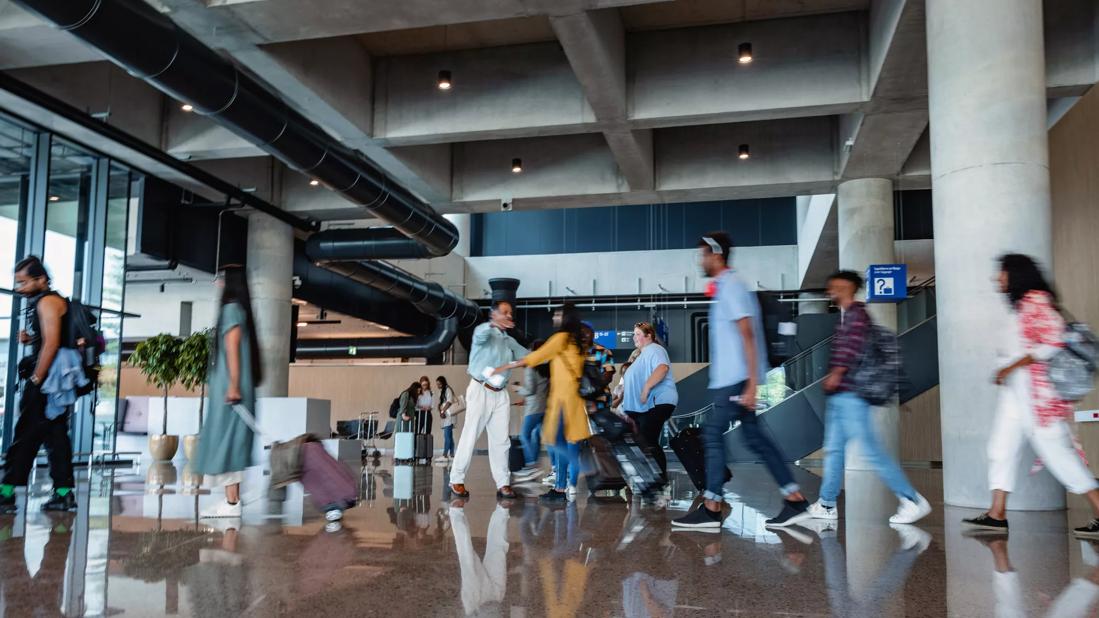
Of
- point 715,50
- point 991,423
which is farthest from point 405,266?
point 991,423

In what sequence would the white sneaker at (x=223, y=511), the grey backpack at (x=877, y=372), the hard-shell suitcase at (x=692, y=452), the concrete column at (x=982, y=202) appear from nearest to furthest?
the grey backpack at (x=877, y=372), the white sneaker at (x=223, y=511), the concrete column at (x=982, y=202), the hard-shell suitcase at (x=692, y=452)

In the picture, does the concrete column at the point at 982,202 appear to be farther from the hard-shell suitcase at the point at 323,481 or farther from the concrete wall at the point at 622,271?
the concrete wall at the point at 622,271

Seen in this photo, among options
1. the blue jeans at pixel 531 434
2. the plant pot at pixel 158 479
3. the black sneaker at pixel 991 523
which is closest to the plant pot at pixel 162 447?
the plant pot at pixel 158 479

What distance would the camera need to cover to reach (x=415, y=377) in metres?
23.3

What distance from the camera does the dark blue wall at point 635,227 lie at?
24.2 metres

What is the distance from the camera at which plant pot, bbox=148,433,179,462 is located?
501 inches

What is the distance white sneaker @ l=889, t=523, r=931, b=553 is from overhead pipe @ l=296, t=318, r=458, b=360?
18793 millimetres

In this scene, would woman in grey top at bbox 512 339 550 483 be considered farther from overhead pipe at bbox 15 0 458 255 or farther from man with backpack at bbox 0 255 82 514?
overhead pipe at bbox 15 0 458 255

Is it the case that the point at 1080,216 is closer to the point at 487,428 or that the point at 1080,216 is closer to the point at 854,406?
the point at 854,406

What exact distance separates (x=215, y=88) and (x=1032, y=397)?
6735mm

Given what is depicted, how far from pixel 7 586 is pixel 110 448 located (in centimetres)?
1037

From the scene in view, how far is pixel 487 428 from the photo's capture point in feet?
20.9

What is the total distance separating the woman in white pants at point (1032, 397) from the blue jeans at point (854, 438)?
48 centimetres

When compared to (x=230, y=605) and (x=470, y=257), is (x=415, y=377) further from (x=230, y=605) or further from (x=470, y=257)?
(x=230, y=605)
